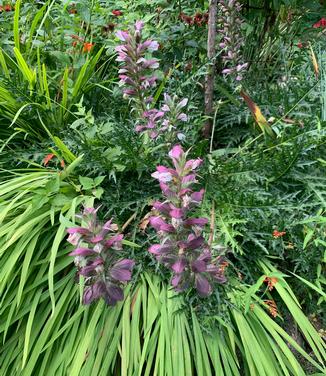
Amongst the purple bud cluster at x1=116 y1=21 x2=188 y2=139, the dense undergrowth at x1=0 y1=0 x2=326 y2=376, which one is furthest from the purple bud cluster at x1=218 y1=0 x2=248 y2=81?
the purple bud cluster at x1=116 y1=21 x2=188 y2=139

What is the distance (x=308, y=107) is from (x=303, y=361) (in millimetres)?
1023

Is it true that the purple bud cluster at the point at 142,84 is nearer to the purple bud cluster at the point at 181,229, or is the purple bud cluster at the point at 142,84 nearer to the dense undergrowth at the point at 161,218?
the dense undergrowth at the point at 161,218

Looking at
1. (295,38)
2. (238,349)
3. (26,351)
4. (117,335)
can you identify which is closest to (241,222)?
(238,349)

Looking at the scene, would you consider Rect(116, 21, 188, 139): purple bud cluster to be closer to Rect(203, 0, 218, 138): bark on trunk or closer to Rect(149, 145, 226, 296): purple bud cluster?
Rect(203, 0, 218, 138): bark on trunk

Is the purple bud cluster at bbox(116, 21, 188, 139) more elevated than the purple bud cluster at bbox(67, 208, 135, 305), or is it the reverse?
the purple bud cluster at bbox(116, 21, 188, 139)

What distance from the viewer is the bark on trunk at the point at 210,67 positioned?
5.45 ft

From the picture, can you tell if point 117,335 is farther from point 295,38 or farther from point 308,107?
point 295,38

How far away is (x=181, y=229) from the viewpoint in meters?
1.02

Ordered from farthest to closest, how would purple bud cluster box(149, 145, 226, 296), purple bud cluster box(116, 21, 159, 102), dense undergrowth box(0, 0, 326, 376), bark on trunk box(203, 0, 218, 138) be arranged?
bark on trunk box(203, 0, 218, 138) < purple bud cluster box(116, 21, 159, 102) < dense undergrowth box(0, 0, 326, 376) < purple bud cluster box(149, 145, 226, 296)

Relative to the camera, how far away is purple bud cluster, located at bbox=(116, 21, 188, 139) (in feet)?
4.71

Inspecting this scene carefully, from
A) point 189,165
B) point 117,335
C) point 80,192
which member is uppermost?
point 189,165

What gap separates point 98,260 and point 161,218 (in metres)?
0.21

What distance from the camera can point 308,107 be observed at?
5.73 feet

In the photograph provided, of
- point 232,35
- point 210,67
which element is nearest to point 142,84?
point 210,67
